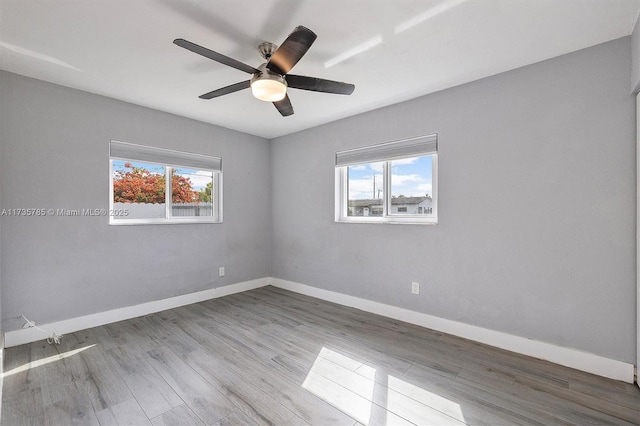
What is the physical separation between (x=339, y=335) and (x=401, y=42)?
2540 millimetres

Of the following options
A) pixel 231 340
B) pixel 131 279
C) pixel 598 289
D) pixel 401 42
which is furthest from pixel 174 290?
pixel 598 289

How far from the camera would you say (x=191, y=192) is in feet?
12.5

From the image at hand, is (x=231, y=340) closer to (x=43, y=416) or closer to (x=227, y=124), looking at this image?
(x=43, y=416)

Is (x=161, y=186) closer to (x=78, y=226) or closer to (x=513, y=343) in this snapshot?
(x=78, y=226)

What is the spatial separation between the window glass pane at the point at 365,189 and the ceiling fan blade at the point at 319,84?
151 cm

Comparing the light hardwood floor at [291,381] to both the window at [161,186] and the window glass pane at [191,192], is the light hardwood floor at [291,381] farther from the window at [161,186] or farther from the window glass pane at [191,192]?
the window glass pane at [191,192]

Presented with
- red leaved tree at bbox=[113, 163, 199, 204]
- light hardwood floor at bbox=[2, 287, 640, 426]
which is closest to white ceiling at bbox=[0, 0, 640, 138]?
red leaved tree at bbox=[113, 163, 199, 204]

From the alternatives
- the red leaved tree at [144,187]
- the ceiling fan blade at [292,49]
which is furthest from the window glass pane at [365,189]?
the red leaved tree at [144,187]

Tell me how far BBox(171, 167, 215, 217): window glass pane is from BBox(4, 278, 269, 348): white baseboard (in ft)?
3.47

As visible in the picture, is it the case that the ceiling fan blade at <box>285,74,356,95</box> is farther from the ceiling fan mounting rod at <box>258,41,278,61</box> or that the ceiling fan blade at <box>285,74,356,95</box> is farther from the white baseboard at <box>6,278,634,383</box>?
the white baseboard at <box>6,278,634,383</box>

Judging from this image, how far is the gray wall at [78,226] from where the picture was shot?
252 cm

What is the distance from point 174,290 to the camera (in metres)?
3.53

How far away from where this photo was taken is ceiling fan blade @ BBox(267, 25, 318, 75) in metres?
1.50

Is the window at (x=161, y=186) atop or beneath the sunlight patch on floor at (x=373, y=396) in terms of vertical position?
atop
